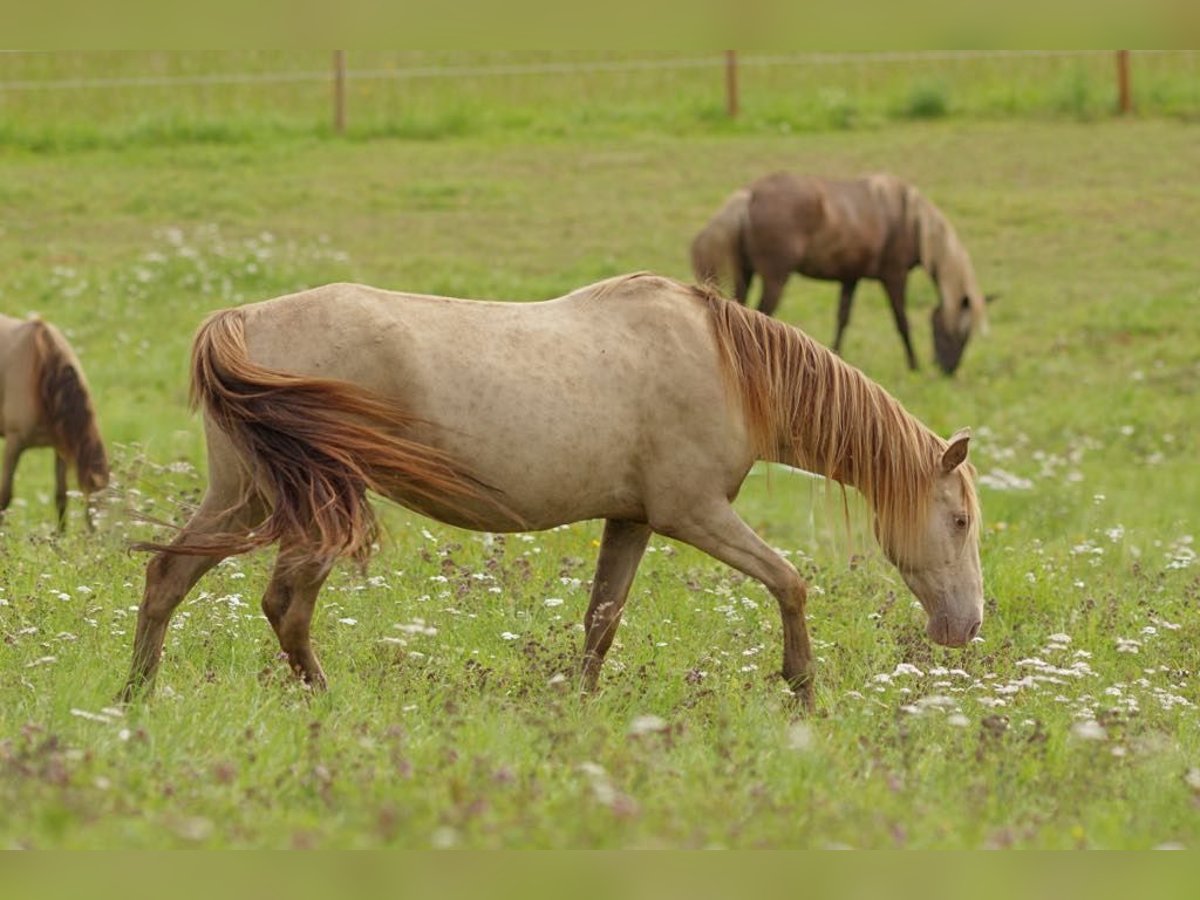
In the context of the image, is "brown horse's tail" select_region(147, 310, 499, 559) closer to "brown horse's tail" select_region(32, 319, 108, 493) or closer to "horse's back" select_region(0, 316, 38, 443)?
"brown horse's tail" select_region(32, 319, 108, 493)

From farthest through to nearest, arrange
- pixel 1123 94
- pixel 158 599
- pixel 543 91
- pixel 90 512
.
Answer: pixel 543 91 → pixel 1123 94 → pixel 90 512 → pixel 158 599

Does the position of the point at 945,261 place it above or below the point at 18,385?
above

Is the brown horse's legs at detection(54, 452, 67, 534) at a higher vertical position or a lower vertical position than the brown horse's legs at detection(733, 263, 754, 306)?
lower

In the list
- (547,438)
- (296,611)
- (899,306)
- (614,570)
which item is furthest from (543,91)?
(296,611)

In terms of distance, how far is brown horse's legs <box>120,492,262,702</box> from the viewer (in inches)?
212

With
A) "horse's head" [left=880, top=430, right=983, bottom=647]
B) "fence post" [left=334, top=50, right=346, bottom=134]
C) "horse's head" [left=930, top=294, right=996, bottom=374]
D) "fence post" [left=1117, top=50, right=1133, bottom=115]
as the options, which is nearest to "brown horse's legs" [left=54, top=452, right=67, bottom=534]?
"horse's head" [left=880, top=430, right=983, bottom=647]

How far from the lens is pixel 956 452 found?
5.99 meters

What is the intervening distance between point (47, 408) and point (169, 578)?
17.8 feet

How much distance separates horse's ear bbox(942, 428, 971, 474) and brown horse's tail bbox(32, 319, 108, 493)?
578cm

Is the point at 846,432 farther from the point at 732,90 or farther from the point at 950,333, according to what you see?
the point at 732,90

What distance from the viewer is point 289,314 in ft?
17.7

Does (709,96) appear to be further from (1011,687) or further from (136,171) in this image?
(1011,687)

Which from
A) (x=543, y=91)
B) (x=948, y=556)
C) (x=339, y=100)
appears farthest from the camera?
(x=543, y=91)

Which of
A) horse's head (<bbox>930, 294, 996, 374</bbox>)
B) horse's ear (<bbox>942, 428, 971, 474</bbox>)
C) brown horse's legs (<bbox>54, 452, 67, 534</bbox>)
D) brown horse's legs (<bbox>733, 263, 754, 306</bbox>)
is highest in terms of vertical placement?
horse's ear (<bbox>942, 428, 971, 474</bbox>)
